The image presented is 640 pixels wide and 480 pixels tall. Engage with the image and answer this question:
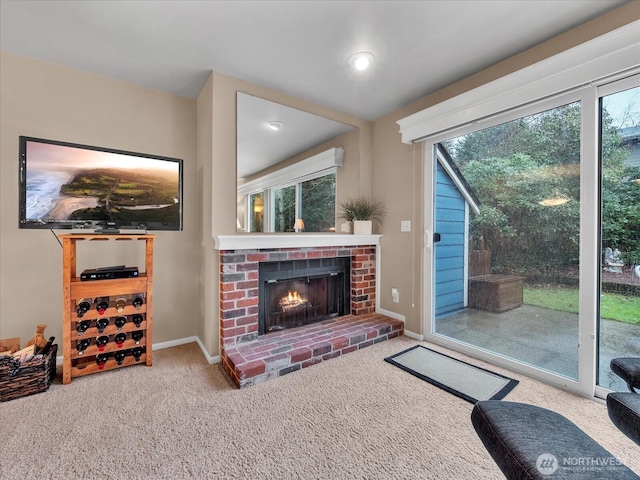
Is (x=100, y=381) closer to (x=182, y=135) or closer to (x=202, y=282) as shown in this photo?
(x=202, y=282)

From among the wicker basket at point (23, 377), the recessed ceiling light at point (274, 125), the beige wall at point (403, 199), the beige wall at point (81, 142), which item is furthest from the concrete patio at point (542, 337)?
the wicker basket at point (23, 377)

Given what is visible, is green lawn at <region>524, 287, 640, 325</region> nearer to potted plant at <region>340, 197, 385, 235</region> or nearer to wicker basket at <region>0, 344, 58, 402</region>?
potted plant at <region>340, 197, 385, 235</region>

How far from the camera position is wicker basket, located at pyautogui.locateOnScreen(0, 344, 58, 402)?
178 cm

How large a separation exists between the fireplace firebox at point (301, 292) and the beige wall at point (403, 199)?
0.51 meters

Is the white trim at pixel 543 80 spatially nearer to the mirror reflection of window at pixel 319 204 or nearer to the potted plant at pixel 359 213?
the potted plant at pixel 359 213

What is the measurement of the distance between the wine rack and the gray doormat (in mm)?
2029

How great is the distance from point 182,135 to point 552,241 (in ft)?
10.6

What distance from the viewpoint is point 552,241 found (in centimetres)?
201

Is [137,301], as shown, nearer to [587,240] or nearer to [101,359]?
[101,359]

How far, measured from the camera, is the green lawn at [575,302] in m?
1.70

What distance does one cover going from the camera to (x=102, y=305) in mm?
2113

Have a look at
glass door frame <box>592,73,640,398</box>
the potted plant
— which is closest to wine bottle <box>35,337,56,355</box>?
the potted plant

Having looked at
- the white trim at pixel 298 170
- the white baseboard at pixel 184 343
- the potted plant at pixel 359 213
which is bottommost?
the white baseboard at pixel 184 343

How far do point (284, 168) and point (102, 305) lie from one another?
190cm
